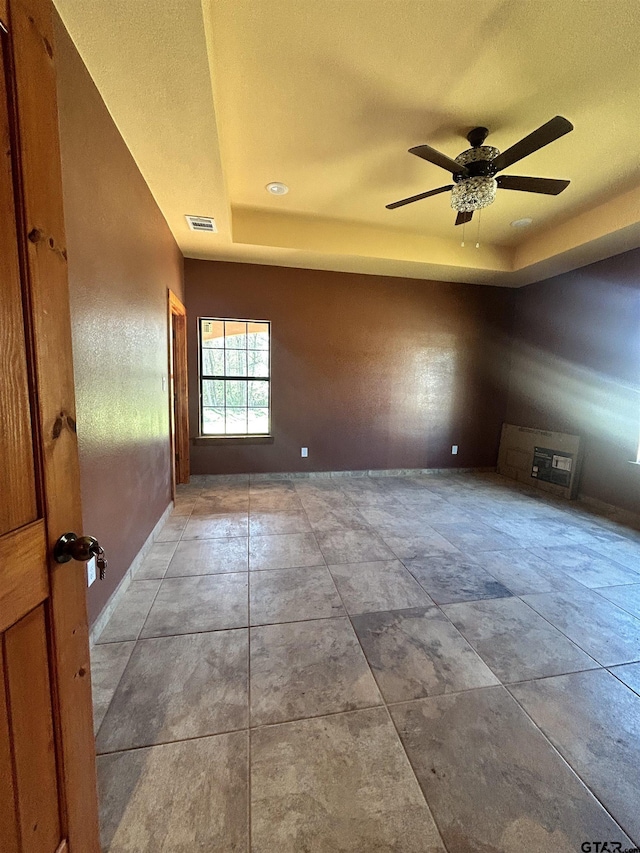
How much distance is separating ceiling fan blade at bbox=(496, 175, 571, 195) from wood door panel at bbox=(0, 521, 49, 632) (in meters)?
3.13

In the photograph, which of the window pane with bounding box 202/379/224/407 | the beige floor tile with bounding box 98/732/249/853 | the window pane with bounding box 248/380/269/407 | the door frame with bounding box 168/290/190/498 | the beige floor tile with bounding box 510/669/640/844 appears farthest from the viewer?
the window pane with bounding box 248/380/269/407

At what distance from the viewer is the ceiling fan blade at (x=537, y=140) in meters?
1.75

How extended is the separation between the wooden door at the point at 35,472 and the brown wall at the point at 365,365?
3.58 metres

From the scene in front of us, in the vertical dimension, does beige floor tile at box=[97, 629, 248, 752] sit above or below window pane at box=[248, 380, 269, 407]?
below

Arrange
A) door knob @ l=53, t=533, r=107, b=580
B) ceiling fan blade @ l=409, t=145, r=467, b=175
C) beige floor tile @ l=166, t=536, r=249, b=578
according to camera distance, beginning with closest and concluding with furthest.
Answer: door knob @ l=53, t=533, r=107, b=580, ceiling fan blade @ l=409, t=145, r=467, b=175, beige floor tile @ l=166, t=536, r=249, b=578

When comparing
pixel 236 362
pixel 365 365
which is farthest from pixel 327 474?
pixel 236 362

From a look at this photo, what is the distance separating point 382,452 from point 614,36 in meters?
3.94

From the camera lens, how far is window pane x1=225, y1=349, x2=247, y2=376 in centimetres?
429

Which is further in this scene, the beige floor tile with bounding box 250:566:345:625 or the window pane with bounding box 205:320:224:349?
the window pane with bounding box 205:320:224:349

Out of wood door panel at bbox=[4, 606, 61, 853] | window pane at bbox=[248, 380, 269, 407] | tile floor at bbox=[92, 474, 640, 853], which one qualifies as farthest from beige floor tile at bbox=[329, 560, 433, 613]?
window pane at bbox=[248, 380, 269, 407]

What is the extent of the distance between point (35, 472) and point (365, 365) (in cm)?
420

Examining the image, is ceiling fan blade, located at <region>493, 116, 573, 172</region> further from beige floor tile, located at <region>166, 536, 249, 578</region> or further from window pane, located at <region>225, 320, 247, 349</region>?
beige floor tile, located at <region>166, 536, 249, 578</region>

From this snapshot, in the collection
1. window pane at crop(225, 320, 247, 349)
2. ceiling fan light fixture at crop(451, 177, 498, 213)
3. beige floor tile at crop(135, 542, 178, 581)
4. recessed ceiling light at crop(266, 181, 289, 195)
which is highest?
recessed ceiling light at crop(266, 181, 289, 195)

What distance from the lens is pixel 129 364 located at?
216 centimetres
